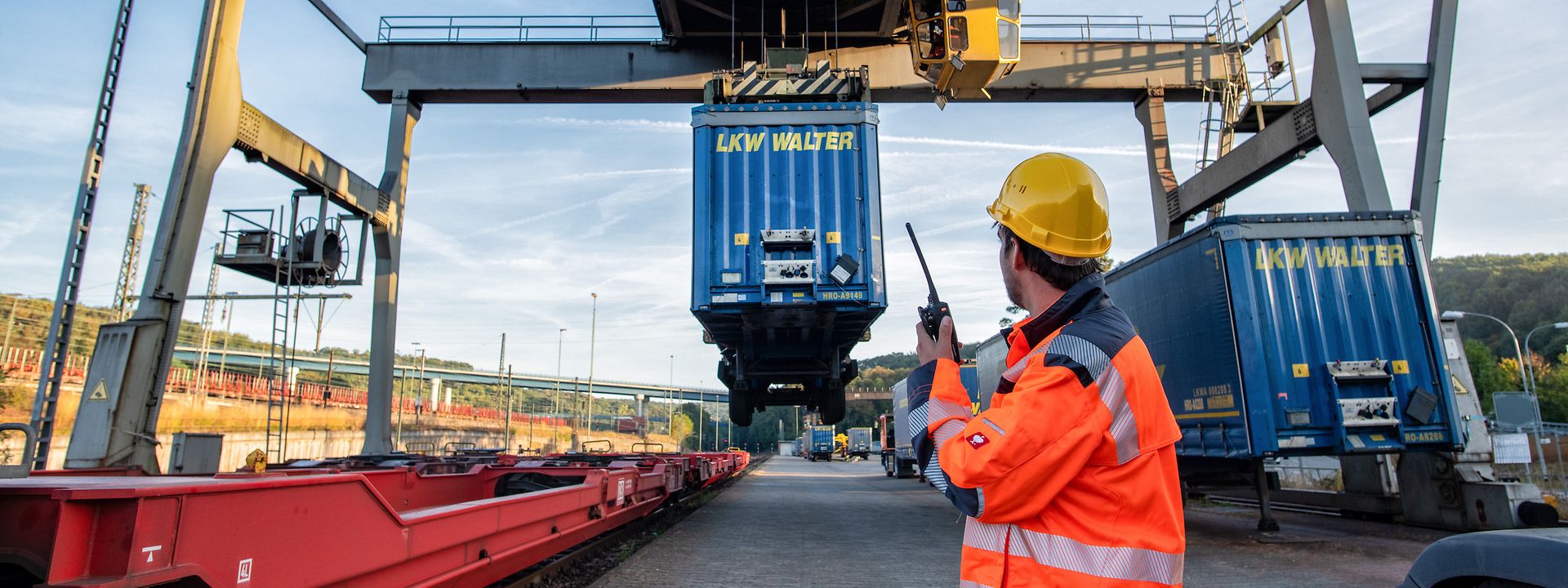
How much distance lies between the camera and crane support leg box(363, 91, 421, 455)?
40.3ft

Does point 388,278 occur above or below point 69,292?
above

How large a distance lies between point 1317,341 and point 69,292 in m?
11.4

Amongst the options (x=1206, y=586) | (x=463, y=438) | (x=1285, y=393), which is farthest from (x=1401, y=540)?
(x=463, y=438)

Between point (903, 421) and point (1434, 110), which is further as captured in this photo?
point (903, 421)

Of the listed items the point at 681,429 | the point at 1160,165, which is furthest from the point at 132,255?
the point at 681,429

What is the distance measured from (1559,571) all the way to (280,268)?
1159 cm

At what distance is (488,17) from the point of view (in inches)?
513

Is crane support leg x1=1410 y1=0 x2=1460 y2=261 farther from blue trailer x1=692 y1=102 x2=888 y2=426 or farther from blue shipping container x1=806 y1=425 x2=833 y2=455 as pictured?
blue shipping container x1=806 y1=425 x2=833 y2=455

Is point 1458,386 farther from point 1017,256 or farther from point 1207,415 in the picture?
point 1017,256

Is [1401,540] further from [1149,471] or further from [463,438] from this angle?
[463,438]

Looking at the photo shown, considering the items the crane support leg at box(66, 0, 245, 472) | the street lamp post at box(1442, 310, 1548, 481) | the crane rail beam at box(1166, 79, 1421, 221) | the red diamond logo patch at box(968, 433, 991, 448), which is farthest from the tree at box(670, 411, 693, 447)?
the red diamond logo patch at box(968, 433, 991, 448)

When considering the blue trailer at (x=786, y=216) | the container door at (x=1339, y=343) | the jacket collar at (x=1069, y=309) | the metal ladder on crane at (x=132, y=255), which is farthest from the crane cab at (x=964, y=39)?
the metal ladder on crane at (x=132, y=255)

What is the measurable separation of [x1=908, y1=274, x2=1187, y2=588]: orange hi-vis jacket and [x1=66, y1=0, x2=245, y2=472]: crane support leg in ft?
29.0

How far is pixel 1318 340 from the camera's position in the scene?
25.4ft
